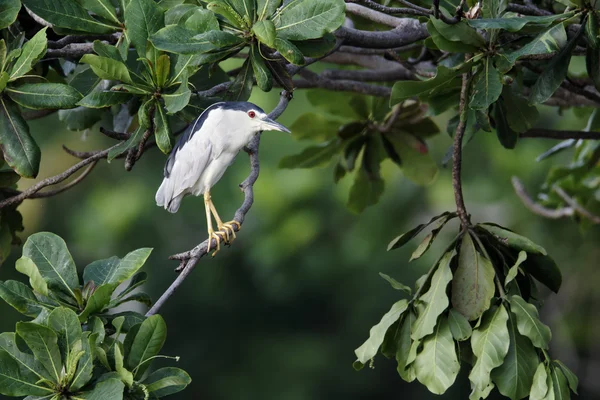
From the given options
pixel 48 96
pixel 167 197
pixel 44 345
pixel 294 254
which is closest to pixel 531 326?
pixel 167 197

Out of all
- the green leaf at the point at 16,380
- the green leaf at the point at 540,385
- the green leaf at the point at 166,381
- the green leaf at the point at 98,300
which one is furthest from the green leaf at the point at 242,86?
the green leaf at the point at 540,385

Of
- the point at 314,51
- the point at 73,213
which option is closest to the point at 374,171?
the point at 314,51

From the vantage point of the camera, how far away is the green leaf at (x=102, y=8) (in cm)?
211

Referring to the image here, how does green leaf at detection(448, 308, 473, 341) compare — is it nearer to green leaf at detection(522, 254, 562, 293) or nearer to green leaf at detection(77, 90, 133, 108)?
green leaf at detection(522, 254, 562, 293)

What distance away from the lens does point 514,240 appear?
2.14 metres

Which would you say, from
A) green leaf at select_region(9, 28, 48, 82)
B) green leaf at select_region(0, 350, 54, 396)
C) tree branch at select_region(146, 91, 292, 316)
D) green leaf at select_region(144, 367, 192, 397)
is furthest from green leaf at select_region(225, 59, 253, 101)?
green leaf at select_region(0, 350, 54, 396)

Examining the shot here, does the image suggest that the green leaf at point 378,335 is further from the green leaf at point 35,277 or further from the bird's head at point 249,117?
the green leaf at point 35,277

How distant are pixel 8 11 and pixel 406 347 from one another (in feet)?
4.10

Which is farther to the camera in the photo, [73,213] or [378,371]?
[378,371]

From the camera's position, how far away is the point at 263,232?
594 centimetres

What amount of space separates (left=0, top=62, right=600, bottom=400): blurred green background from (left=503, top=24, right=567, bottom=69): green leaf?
11.1 feet

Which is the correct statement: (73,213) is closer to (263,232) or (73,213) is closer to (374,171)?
(263,232)

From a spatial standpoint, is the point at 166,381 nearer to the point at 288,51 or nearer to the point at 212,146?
the point at 212,146

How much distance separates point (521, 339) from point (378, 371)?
5.25m
